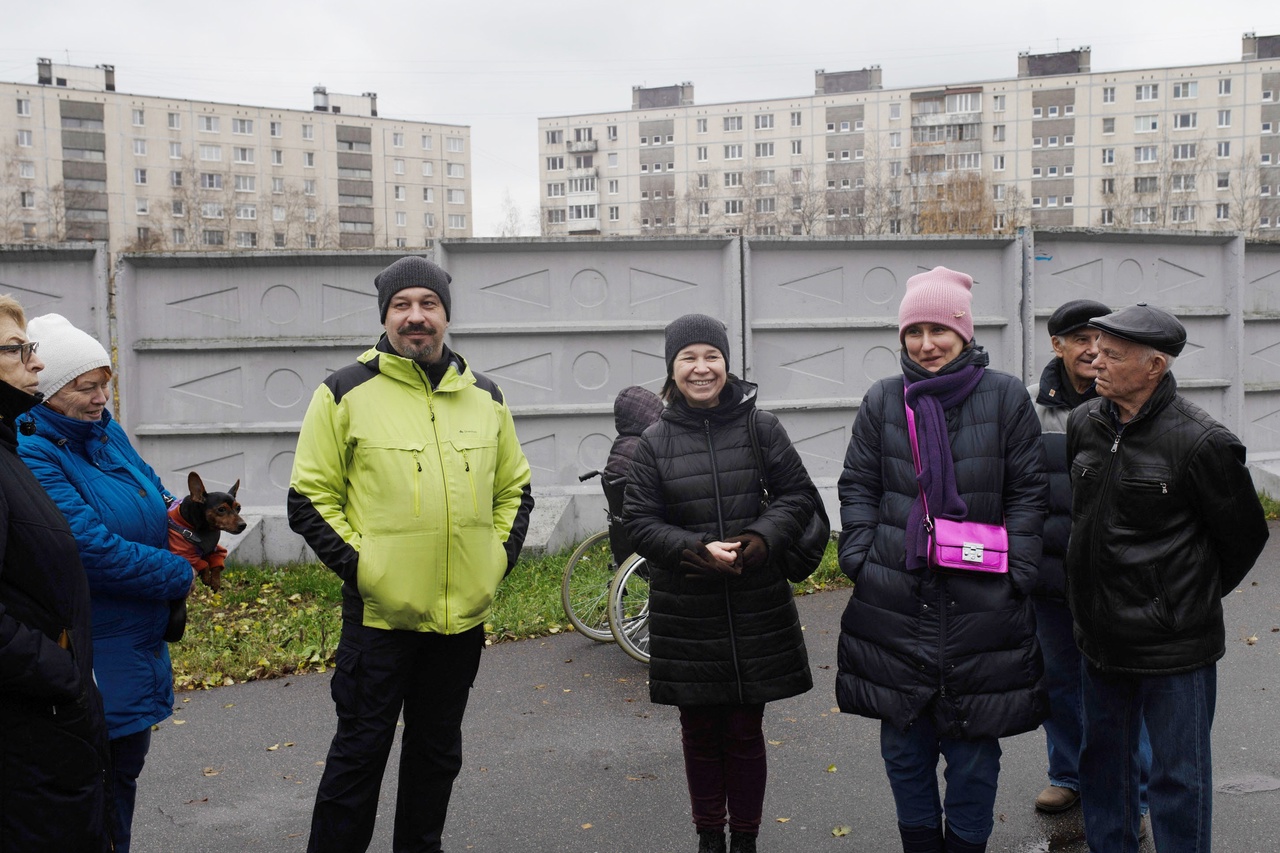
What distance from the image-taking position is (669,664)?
11.8ft

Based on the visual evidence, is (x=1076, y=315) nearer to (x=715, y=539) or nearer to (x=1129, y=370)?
(x=1129, y=370)

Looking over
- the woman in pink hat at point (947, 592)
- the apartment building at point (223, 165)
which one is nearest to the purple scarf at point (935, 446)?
the woman in pink hat at point (947, 592)

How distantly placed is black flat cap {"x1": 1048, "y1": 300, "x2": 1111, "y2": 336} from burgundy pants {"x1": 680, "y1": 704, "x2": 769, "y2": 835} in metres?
1.78

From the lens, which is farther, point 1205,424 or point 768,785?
point 768,785

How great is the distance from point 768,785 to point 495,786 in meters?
1.17

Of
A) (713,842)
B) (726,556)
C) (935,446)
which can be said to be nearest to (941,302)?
(935,446)

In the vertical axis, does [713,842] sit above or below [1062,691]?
below

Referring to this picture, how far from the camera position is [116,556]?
9.92ft

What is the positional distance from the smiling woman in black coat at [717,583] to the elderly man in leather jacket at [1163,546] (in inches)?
39.2

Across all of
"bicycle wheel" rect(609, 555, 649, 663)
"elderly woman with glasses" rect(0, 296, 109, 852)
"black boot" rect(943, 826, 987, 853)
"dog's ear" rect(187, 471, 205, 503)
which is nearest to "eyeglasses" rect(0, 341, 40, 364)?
"elderly woman with glasses" rect(0, 296, 109, 852)

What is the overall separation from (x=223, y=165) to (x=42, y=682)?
94.1m

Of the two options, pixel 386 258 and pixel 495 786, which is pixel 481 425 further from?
pixel 386 258

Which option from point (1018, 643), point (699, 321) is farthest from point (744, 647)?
point (699, 321)

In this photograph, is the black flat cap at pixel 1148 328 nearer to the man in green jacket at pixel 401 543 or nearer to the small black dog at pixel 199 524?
the man in green jacket at pixel 401 543
